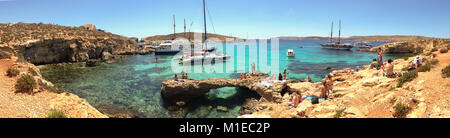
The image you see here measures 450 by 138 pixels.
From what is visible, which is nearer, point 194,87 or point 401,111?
point 401,111

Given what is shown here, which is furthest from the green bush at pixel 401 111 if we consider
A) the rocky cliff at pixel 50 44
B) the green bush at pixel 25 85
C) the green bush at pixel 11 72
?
the rocky cliff at pixel 50 44

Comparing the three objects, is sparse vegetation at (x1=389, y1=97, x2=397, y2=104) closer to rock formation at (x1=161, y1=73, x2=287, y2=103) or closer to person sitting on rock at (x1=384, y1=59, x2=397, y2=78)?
person sitting on rock at (x1=384, y1=59, x2=397, y2=78)

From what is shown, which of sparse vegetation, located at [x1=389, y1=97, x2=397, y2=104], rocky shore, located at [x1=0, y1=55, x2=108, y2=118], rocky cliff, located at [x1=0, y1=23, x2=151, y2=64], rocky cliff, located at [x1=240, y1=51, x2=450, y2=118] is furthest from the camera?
rocky cliff, located at [x1=0, y1=23, x2=151, y2=64]

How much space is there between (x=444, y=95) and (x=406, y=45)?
74062 mm

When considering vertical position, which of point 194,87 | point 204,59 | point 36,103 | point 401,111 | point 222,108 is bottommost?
point 222,108

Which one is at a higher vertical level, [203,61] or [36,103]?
[203,61]

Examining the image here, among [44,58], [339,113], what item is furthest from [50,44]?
[339,113]

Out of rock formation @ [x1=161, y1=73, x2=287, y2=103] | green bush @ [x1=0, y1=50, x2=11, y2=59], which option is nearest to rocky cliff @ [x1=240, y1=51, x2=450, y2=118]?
rock formation @ [x1=161, y1=73, x2=287, y2=103]

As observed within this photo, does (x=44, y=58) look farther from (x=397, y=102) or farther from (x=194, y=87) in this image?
(x=397, y=102)

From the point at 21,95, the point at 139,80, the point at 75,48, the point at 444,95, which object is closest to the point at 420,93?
the point at 444,95

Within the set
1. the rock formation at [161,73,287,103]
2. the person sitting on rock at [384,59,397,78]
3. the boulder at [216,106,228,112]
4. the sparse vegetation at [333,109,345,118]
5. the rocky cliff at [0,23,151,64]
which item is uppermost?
the rocky cliff at [0,23,151,64]
